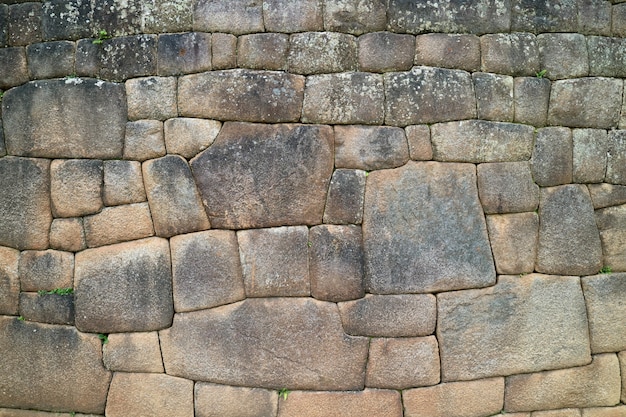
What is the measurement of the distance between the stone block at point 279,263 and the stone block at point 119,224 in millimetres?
784

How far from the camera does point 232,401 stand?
14.0 feet

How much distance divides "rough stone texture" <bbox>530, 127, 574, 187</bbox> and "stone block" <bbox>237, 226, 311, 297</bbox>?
1.88m

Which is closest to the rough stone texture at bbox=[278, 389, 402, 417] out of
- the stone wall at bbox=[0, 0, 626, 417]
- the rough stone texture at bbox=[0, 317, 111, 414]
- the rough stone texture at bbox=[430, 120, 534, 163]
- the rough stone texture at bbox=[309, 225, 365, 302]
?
the stone wall at bbox=[0, 0, 626, 417]

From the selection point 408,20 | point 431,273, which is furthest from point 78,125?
point 431,273

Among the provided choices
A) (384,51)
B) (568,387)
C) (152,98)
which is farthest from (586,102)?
(152,98)

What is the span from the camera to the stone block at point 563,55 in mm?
4480

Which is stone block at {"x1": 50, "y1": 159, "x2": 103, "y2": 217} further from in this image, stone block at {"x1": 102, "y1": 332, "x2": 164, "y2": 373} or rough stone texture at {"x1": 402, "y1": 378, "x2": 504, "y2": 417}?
rough stone texture at {"x1": 402, "y1": 378, "x2": 504, "y2": 417}

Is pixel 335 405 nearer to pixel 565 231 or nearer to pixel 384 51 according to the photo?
pixel 565 231

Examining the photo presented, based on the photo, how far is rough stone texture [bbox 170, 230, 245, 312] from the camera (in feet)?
13.9

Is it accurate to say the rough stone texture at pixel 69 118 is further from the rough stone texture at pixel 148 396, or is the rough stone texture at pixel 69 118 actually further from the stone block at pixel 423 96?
the stone block at pixel 423 96

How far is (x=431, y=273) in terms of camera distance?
4.30m

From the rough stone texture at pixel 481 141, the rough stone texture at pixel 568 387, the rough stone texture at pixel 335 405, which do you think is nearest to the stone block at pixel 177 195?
the rough stone texture at pixel 335 405

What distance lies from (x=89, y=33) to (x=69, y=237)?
1.56m

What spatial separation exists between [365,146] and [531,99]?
137 cm
